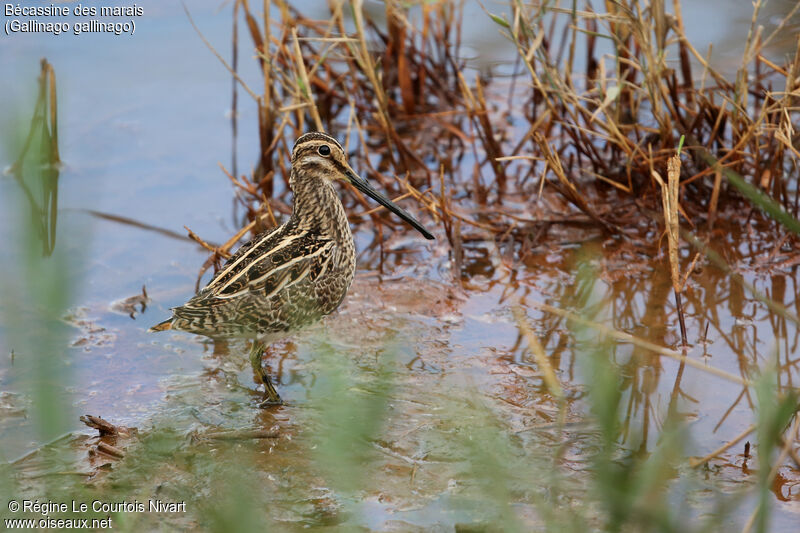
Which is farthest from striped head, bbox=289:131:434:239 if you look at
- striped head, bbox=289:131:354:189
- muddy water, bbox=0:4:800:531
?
muddy water, bbox=0:4:800:531

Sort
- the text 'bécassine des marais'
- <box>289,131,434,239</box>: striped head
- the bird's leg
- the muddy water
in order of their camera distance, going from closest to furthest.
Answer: the muddy water < the bird's leg < <box>289,131,434,239</box>: striped head < the text 'bécassine des marais'

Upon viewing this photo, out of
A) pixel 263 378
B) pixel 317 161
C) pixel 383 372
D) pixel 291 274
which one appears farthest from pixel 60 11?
pixel 383 372

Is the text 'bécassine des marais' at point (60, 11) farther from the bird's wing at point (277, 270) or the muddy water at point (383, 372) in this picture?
the bird's wing at point (277, 270)

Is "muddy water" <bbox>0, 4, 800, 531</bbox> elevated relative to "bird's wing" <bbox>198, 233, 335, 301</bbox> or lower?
lower

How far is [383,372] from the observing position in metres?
2.01

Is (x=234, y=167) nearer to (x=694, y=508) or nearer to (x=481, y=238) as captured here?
(x=481, y=238)

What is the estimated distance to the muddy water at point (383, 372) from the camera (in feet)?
11.8

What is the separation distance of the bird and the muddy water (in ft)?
0.99

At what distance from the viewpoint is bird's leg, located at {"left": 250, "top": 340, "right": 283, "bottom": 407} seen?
175 inches

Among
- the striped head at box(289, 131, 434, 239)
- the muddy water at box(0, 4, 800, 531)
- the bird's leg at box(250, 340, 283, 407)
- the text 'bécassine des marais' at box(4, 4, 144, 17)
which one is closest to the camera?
the muddy water at box(0, 4, 800, 531)

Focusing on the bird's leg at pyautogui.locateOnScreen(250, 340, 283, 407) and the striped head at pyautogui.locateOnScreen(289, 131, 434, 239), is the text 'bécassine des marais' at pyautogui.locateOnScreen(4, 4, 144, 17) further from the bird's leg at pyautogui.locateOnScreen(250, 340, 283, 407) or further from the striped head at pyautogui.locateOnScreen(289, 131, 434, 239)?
the bird's leg at pyautogui.locateOnScreen(250, 340, 283, 407)

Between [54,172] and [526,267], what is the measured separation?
3.31m

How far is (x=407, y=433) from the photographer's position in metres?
4.18

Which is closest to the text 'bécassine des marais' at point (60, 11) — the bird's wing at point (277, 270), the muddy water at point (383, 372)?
the muddy water at point (383, 372)
